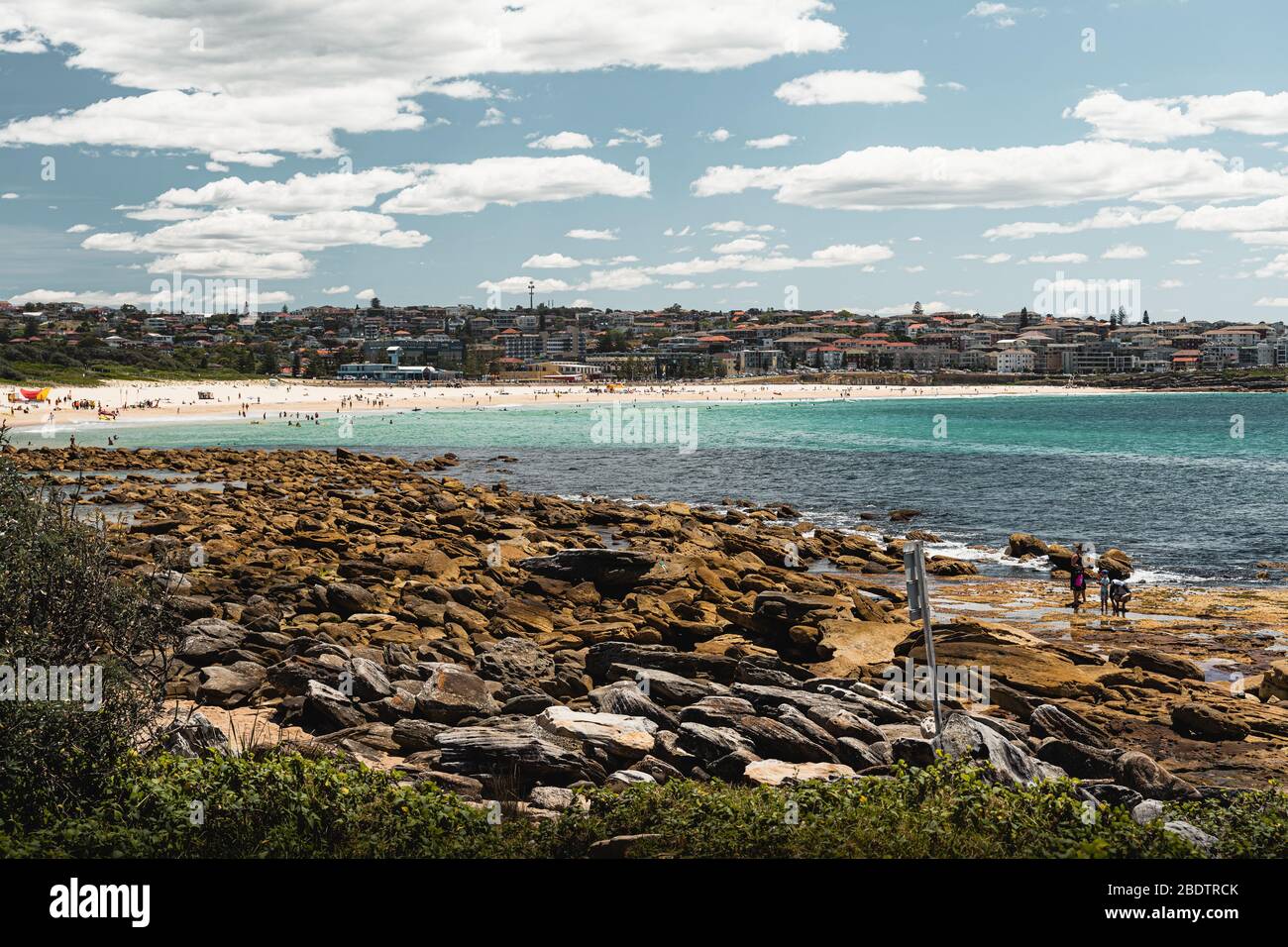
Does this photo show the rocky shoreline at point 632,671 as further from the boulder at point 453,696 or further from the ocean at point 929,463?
the ocean at point 929,463

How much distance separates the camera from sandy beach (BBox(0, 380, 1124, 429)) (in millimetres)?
94375

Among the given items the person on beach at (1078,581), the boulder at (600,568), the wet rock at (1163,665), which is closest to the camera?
the wet rock at (1163,665)

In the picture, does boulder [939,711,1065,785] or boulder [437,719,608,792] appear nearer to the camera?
boulder [437,719,608,792]

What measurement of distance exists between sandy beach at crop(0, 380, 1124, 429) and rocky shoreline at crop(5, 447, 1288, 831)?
4719 cm

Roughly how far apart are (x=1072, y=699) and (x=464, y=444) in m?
63.5

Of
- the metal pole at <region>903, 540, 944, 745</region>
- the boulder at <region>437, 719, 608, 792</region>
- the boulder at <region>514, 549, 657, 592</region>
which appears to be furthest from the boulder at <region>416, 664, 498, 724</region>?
the boulder at <region>514, 549, 657, 592</region>

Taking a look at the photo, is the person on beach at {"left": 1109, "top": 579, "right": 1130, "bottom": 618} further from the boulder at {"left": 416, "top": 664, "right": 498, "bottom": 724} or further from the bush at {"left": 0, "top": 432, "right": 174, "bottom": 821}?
the bush at {"left": 0, "top": 432, "right": 174, "bottom": 821}

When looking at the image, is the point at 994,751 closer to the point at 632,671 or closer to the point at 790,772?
the point at 790,772

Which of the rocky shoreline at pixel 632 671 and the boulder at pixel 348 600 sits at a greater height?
the boulder at pixel 348 600

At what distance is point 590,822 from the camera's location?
8891 millimetres

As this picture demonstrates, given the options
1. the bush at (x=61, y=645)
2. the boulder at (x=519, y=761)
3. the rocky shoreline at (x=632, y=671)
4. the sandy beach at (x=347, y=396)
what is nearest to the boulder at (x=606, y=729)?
the rocky shoreline at (x=632, y=671)

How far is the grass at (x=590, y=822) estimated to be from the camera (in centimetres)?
824

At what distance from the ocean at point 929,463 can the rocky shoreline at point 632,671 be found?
1017 cm
